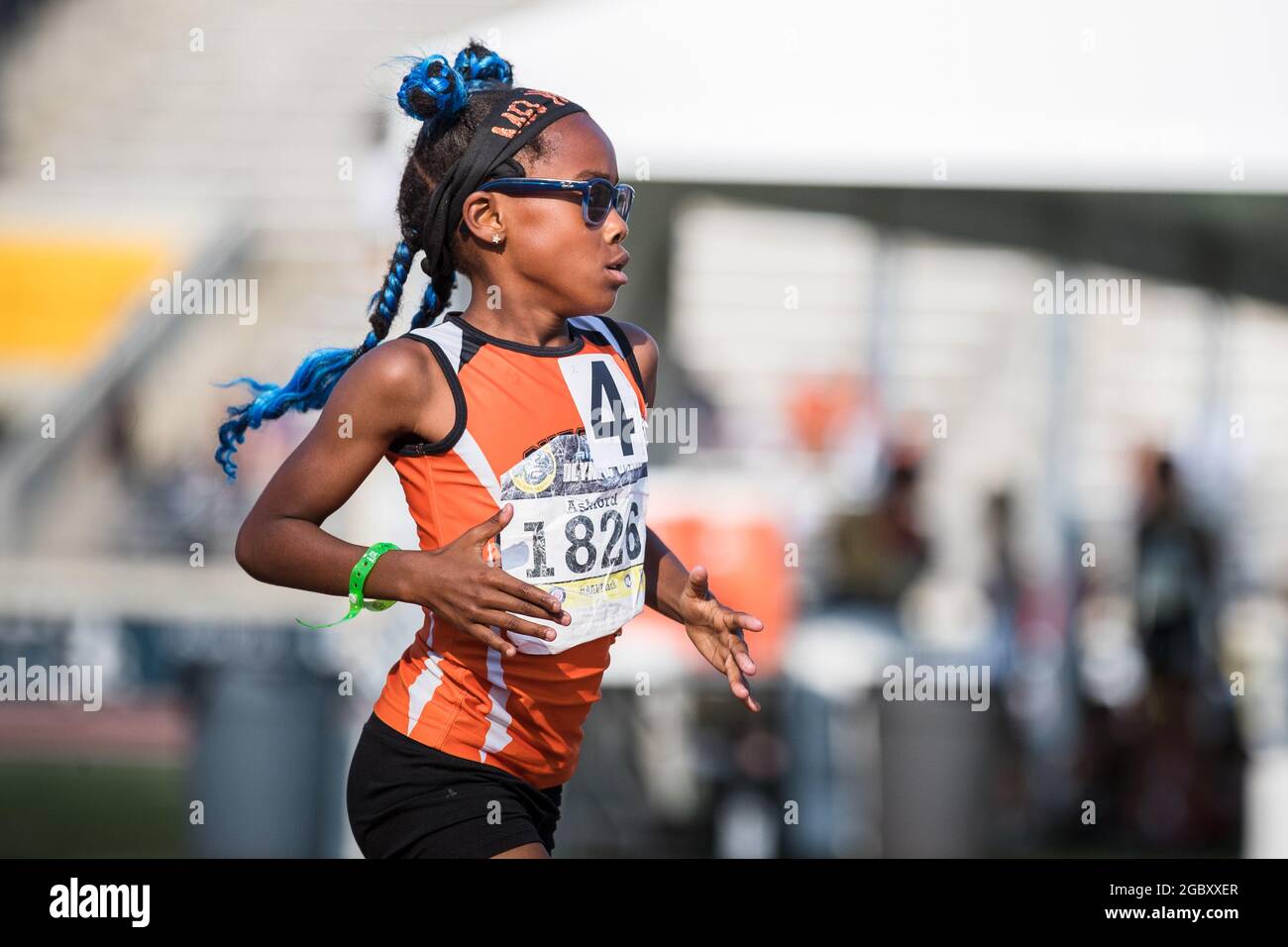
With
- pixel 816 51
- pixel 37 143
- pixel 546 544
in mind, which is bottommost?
pixel 546 544

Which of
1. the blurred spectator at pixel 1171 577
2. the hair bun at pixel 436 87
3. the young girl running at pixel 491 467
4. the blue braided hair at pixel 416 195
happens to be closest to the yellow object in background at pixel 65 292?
the blurred spectator at pixel 1171 577

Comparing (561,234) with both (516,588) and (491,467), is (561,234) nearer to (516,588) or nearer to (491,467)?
(491,467)

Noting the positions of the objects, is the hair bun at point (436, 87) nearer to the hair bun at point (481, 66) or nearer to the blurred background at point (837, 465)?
the hair bun at point (481, 66)

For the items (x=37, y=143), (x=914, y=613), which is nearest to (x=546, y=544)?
(x=914, y=613)

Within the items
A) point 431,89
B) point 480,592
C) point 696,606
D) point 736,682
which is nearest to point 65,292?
point 431,89

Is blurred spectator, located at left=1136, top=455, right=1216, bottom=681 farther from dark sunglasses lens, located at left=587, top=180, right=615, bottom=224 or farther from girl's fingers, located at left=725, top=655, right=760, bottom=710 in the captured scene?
dark sunglasses lens, located at left=587, top=180, right=615, bottom=224

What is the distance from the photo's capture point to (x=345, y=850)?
6.16 metres

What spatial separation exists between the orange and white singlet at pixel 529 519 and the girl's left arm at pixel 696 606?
0.38 feet

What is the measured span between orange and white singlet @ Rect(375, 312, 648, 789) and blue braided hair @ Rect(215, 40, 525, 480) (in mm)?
200

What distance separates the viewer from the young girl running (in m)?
2.52

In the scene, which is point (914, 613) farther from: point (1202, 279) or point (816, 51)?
point (1202, 279)

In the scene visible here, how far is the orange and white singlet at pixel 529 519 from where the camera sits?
255cm

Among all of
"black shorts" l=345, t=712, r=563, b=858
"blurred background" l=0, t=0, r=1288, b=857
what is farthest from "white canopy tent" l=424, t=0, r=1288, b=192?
"black shorts" l=345, t=712, r=563, b=858

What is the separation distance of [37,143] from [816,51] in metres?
12.9
